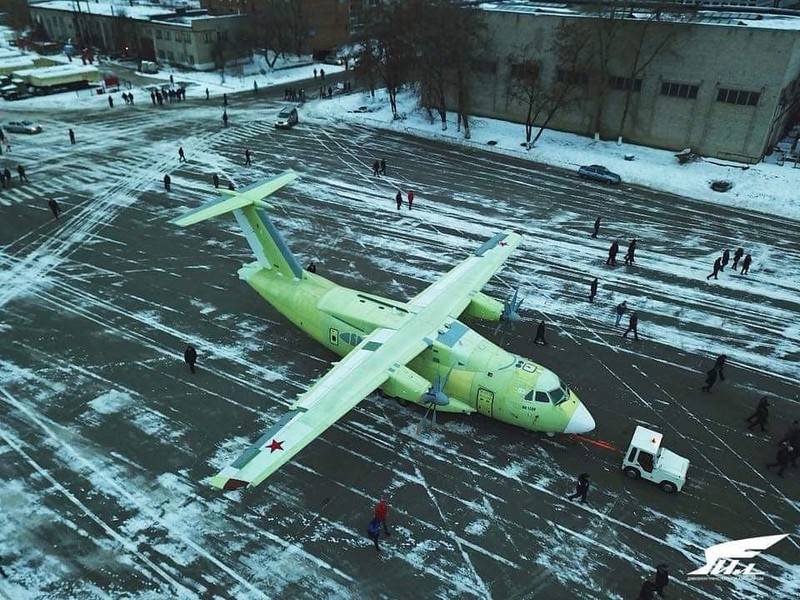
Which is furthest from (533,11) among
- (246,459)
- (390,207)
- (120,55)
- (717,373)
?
(120,55)

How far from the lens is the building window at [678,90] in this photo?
51906mm

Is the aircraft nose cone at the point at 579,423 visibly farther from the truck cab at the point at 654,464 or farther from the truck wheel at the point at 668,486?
the truck wheel at the point at 668,486

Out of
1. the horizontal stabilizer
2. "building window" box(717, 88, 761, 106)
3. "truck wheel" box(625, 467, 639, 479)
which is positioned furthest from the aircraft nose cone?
"building window" box(717, 88, 761, 106)

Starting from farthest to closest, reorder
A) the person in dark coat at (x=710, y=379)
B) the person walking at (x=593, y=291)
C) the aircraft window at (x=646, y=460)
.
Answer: the person walking at (x=593, y=291)
the person in dark coat at (x=710, y=379)
the aircraft window at (x=646, y=460)

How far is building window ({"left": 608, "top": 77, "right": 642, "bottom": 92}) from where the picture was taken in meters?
54.5

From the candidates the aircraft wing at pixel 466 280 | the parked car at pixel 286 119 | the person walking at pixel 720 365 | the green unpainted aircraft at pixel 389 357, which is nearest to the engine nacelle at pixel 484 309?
the green unpainted aircraft at pixel 389 357

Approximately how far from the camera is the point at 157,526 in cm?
1888

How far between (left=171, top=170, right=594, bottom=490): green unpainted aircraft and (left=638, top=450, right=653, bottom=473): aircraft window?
1.97 meters

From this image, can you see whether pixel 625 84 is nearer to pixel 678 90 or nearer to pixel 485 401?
pixel 678 90

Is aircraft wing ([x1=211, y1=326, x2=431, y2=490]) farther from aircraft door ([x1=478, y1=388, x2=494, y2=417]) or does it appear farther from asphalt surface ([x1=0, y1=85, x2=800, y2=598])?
asphalt surface ([x1=0, y1=85, x2=800, y2=598])

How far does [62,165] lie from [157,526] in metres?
44.7

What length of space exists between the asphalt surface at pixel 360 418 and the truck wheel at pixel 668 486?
0.72ft

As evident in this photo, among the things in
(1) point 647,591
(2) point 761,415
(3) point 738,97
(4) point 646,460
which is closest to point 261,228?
(4) point 646,460

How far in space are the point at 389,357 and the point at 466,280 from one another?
735 centimetres
